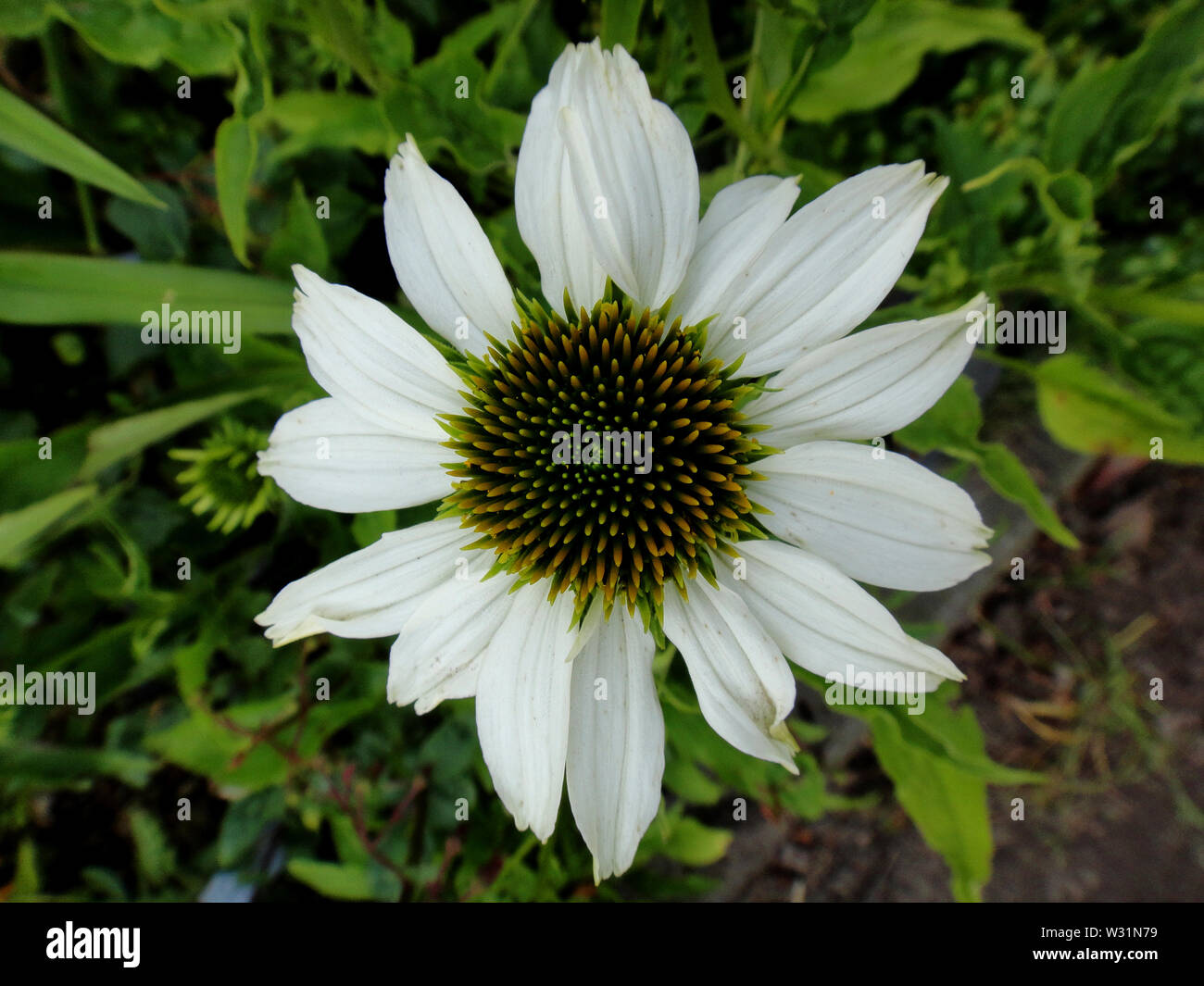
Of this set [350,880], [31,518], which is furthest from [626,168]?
[350,880]

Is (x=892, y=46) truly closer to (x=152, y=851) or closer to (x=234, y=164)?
(x=234, y=164)

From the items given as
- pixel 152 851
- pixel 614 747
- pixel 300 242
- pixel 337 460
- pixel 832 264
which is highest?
pixel 300 242

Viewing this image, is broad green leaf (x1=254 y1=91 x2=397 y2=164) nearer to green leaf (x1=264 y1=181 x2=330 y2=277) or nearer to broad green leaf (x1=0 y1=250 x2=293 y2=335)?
green leaf (x1=264 y1=181 x2=330 y2=277)

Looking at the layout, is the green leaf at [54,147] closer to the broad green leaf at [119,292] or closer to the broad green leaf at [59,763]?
the broad green leaf at [119,292]

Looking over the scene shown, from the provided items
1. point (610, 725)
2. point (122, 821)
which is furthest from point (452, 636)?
point (122, 821)

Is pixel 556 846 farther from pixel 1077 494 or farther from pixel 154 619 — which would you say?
pixel 1077 494

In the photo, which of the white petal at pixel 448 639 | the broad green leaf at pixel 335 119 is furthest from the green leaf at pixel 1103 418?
the broad green leaf at pixel 335 119

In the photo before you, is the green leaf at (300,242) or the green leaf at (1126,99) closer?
the green leaf at (1126,99)
